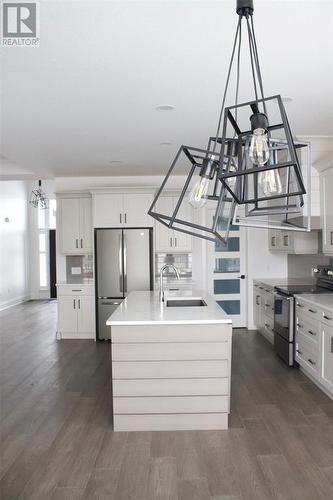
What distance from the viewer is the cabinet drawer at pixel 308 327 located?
4035 mm

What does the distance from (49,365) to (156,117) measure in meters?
3.31

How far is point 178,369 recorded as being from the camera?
10.6 feet

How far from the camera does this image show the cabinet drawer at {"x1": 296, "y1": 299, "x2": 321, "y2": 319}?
4.01 metres

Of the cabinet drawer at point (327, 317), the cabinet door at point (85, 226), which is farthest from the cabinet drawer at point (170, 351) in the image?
the cabinet door at point (85, 226)

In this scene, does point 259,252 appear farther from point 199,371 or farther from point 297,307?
point 199,371

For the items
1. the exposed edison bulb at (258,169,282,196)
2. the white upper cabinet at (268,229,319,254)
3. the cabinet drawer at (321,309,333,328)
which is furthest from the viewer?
the white upper cabinet at (268,229,319,254)

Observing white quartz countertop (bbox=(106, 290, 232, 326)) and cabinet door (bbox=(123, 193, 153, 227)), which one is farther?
cabinet door (bbox=(123, 193, 153, 227))

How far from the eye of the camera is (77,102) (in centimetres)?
336

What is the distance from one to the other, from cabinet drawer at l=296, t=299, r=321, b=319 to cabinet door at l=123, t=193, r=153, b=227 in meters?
2.79

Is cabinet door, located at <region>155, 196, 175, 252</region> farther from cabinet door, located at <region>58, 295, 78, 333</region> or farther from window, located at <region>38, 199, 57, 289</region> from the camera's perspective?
Result: window, located at <region>38, 199, 57, 289</region>

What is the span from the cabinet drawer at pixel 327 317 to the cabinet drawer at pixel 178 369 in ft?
3.78

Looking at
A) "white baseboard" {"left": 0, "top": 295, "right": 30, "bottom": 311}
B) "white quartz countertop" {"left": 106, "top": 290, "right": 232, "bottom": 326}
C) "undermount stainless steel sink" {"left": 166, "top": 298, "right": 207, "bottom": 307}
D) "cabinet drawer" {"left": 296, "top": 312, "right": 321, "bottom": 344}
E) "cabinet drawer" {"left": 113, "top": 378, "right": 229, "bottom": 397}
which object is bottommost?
"white baseboard" {"left": 0, "top": 295, "right": 30, "bottom": 311}

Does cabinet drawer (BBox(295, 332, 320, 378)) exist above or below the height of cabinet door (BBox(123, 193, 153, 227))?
below

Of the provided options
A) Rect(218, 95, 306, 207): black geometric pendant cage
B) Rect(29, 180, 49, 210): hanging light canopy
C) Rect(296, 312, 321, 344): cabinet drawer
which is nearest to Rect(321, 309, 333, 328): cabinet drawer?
Rect(296, 312, 321, 344): cabinet drawer
